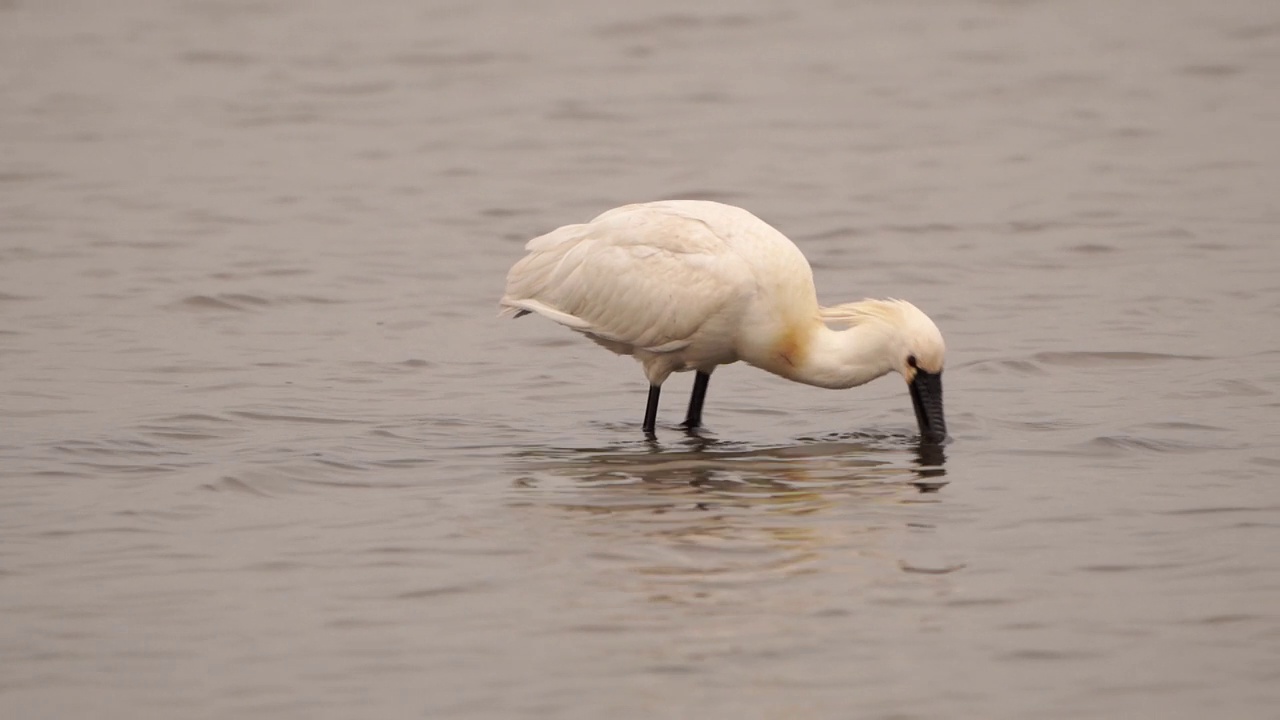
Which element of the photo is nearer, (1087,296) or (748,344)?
(748,344)

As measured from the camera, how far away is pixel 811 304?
11875mm

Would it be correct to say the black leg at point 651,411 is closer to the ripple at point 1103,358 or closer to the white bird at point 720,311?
the white bird at point 720,311

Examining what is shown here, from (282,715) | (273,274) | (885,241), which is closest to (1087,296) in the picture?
(885,241)

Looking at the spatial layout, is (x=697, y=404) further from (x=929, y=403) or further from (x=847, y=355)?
(x=929, y=403)

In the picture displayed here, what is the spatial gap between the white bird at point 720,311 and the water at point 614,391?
43 cm

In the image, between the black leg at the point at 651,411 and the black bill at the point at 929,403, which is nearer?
the black bill at the point at 929,403

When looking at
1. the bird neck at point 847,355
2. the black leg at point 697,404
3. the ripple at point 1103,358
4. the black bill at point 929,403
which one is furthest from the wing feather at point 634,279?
the ripple at point 1103,358

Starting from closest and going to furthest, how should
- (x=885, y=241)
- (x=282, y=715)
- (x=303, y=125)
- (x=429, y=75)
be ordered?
(x=282, y=715)
(x=885, y=241)
(x=303, y=125)
(x=429, y=75)

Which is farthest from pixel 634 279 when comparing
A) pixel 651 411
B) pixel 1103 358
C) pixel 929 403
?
pixel 1103 358

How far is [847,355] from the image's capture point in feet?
38.5

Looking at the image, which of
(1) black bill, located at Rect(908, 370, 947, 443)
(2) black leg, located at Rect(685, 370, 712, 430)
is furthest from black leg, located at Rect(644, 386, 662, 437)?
(1) black bill, located at Rect(908, 370, 947, 443)

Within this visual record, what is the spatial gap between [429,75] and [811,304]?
1441cm

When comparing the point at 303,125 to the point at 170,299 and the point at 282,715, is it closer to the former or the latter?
the point at 170,299

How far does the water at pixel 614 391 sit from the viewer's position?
816 cm
